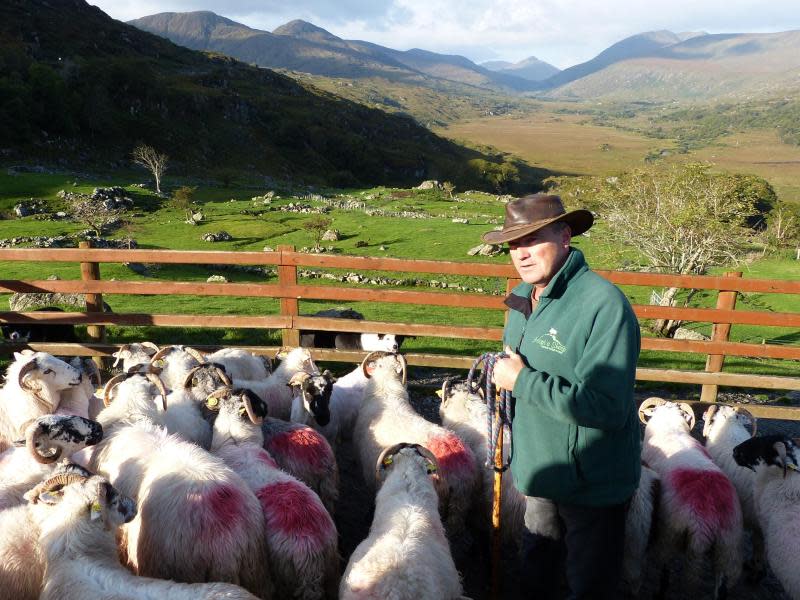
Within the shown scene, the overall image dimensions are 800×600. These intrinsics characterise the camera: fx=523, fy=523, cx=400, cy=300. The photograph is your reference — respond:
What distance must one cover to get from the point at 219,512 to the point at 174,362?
3.15 meters

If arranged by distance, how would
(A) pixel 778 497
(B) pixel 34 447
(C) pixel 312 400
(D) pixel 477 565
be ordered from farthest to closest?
1. (C) pixel 312 400
2. (D) pixel 477 565
3. (A) pixel 778 497
4. (B) pixel 34 447

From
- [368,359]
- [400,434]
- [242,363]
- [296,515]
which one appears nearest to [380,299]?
[368,359]

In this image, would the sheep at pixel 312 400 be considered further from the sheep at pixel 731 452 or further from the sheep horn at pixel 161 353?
the sheep at pixel 731 452

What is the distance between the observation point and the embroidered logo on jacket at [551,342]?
8.32 ft

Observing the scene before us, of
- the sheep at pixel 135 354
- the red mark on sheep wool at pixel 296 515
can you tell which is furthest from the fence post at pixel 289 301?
the red mark on sheep wool at pixel 296 515

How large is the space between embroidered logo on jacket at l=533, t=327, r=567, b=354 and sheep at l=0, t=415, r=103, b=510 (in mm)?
3291

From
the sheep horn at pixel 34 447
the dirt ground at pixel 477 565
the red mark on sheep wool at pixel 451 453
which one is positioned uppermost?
the sheep horn at pixel 34 447

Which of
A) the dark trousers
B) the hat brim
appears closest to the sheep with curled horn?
the dark trousers

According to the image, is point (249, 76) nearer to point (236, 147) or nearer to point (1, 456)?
point (236, 147)

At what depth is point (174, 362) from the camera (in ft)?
19.7

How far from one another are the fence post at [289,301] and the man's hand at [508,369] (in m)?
4.73

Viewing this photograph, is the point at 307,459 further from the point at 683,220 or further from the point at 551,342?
the point at 683,220

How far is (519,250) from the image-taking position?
2619mm

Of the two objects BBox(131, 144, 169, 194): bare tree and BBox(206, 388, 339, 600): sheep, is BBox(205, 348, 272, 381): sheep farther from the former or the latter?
BBox(131, 144, 169, 194): bare tree
